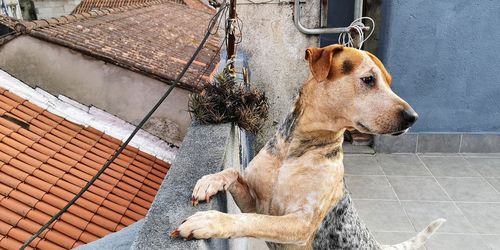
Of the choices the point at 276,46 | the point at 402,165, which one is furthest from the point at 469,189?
the point at 276,46

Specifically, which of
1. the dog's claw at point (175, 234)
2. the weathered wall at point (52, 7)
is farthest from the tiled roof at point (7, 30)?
the weathered wall at point (52, 7)

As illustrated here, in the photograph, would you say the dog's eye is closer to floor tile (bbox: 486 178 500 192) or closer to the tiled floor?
the tiled floor

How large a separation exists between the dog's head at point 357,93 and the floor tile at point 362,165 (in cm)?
448

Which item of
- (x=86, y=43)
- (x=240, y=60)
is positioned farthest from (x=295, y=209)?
(x=86, y=43)

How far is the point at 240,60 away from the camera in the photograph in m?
5.25

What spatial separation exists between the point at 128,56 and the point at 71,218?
3.34 meters

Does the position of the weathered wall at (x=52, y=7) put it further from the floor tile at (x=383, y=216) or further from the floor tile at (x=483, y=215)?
the floor tile at (x=483, y=215)

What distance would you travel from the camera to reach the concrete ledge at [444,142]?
708 cm

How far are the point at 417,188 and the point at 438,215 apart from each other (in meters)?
0.74

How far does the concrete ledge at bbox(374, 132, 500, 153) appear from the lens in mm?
7078

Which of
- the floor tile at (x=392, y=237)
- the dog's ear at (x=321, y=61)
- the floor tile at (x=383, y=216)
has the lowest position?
the floor tile at (x=383, y=216)

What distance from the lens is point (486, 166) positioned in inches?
263

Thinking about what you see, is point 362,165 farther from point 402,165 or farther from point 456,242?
point 456,242

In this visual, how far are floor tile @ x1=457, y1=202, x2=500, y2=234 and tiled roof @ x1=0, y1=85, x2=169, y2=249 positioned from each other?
4136mm
